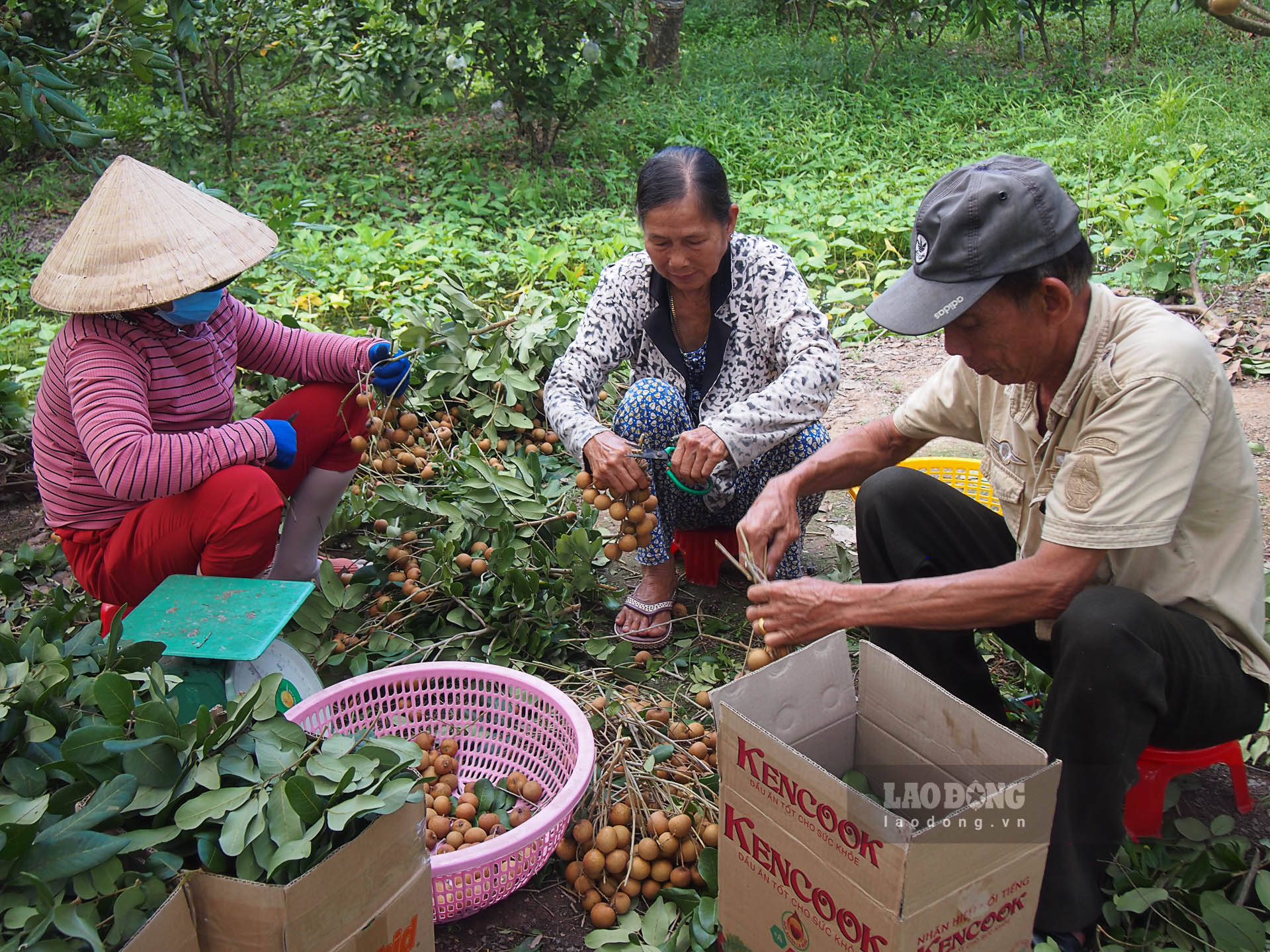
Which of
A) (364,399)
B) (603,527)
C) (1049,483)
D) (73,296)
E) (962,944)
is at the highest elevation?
(73,296)

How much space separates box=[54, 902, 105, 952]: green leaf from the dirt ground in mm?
678

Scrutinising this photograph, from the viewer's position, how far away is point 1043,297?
1565mm

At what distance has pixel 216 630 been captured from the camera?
192 centimetres

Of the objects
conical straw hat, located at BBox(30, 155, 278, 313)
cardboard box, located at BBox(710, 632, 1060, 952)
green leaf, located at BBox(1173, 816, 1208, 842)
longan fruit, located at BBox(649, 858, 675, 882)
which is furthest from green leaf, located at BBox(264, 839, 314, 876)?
green leaf, located at BBox(1173, 816, 1208, 842)

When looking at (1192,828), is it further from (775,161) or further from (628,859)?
(775,161)

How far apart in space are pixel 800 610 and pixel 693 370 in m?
1.01

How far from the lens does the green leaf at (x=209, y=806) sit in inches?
57.2

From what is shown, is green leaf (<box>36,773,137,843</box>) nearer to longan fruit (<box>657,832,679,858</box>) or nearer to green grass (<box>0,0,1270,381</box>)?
longan fruit (<box>657,832,679,858</box>)

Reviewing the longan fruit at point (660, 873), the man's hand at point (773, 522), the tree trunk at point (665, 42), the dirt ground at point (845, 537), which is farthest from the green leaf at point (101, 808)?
the tree trunk at point (665, 42)

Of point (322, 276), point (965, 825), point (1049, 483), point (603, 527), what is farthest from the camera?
point (322, 276)

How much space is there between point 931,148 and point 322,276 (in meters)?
3.97

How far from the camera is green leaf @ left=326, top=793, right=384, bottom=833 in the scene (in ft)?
4.64

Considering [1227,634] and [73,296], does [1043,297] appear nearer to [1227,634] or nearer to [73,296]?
[1227,634]

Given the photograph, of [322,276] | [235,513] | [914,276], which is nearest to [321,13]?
[322,276]
